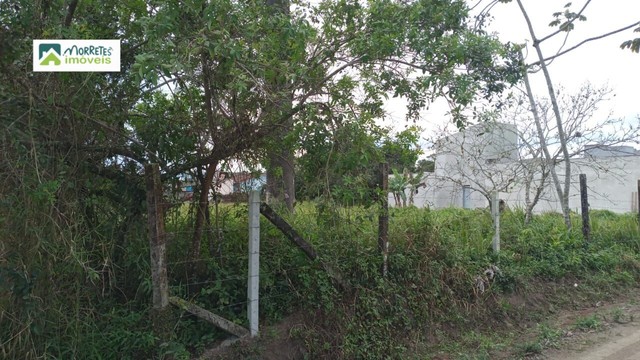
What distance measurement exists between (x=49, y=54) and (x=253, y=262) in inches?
98.6

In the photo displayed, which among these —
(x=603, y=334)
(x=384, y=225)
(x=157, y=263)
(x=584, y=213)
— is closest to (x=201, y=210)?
(x=157, y=263)

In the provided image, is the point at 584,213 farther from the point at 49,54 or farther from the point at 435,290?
the point at 49,54

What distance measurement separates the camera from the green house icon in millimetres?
4086

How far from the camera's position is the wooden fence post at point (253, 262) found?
15.8 ft

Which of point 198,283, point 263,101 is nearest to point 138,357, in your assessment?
point 198,283

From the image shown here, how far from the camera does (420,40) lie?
5.21 metres

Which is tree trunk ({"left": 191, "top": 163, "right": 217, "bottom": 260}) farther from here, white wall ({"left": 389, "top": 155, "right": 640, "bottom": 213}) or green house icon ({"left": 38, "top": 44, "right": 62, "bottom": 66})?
white wall ({"left": 389, "top": 155, "right": 640, "bottom": 213})

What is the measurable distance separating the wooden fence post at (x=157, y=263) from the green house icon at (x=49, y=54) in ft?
3.66

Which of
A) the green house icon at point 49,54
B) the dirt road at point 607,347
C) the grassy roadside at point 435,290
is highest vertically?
the green house icon at point 49,54

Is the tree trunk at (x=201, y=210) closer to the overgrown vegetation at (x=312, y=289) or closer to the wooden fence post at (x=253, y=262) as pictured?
the overgrown vegetation at (x=312, y=289)

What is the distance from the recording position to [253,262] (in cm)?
483

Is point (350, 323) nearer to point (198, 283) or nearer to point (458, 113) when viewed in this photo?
point (198, 283)

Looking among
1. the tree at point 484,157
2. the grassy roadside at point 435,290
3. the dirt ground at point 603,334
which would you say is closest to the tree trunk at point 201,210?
the grassy roadside at point 435,290

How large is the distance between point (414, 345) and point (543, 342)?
5.11 ft
